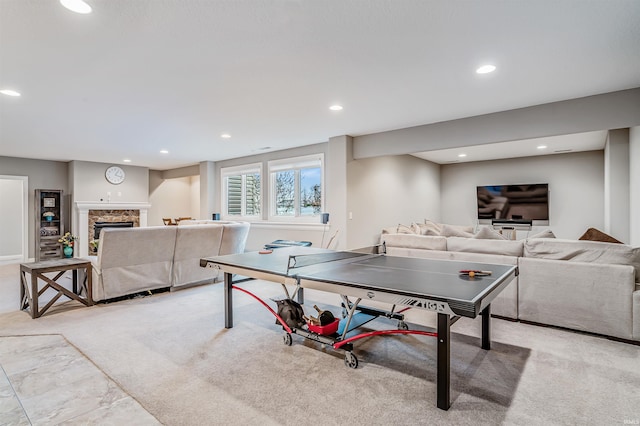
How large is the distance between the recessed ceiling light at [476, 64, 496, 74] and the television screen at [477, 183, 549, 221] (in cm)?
576

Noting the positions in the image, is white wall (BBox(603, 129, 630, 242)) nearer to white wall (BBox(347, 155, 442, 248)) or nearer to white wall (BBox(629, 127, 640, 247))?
white wall (BBox(629, 127, 640, 247))

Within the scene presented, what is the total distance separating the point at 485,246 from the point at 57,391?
4.03 m

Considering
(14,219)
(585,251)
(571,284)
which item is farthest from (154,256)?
(14,219)

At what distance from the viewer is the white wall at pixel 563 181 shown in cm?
709

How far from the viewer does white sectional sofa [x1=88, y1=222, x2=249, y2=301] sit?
13.3 feet

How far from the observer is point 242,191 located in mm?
8219

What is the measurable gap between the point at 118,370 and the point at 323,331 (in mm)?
1571

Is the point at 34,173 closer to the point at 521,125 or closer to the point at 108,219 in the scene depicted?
the point at 108,219

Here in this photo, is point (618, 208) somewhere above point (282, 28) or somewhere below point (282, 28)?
below

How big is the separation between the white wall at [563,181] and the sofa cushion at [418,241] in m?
5.11

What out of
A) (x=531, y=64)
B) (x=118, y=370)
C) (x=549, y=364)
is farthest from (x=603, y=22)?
(x=118, y=370)

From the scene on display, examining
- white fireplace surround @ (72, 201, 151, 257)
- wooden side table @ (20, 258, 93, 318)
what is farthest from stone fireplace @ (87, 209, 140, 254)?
wooden side table @ (20, 258, 93, 318)

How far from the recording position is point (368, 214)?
6277mm

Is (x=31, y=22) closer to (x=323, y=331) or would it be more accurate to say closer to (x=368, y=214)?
(x=323, y=331)
